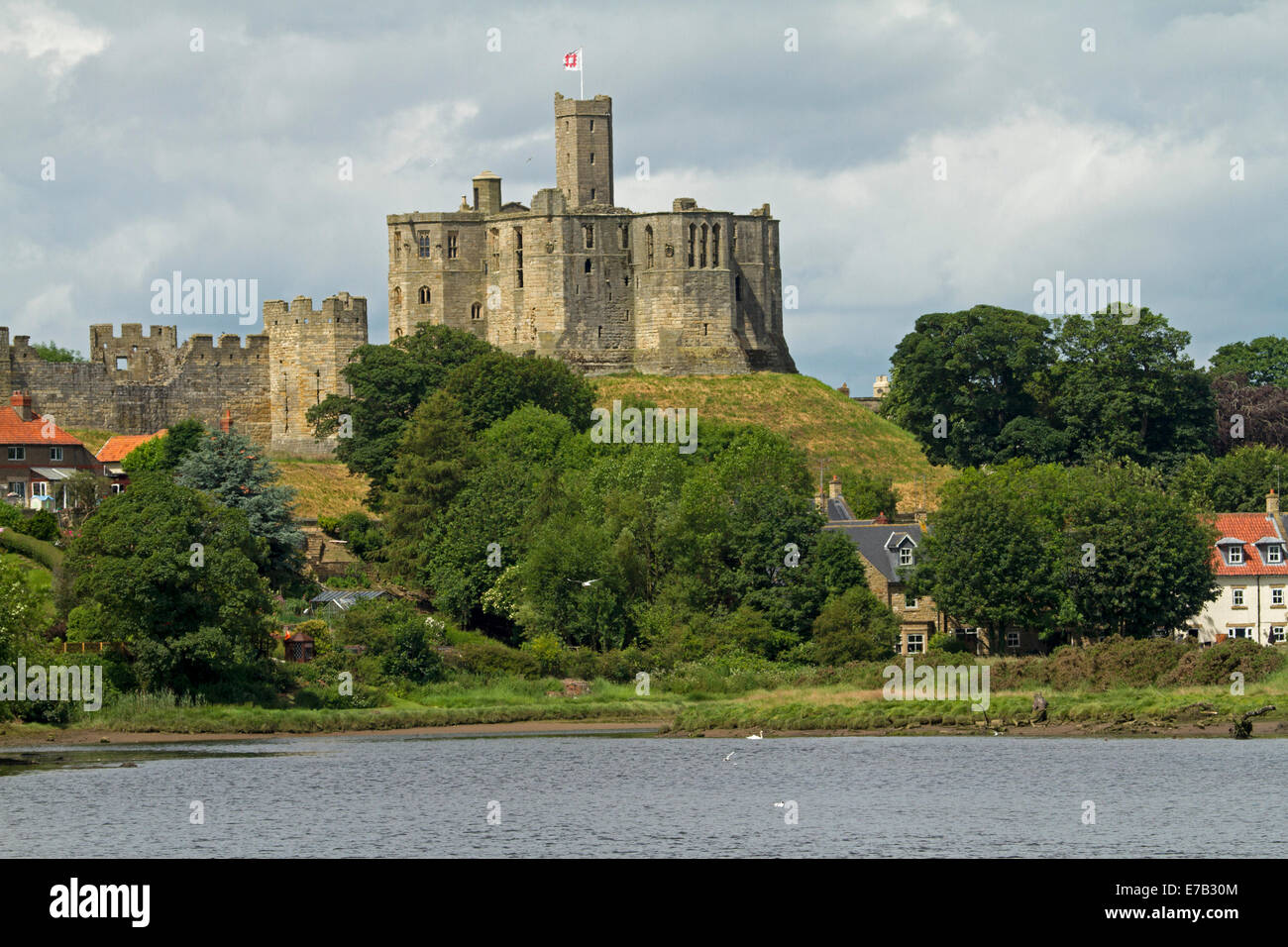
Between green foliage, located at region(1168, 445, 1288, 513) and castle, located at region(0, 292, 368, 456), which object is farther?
castle, located at region(0, 292, 368, 456)

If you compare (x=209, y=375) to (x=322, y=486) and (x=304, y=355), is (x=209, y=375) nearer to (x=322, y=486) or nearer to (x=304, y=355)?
(x=304, y=355)

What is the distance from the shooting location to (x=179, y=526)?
60750mm

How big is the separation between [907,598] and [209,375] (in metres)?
57.6

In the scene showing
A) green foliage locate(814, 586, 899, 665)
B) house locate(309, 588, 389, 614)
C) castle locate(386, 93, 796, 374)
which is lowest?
green foliage locate(814, 586, 899, 665)

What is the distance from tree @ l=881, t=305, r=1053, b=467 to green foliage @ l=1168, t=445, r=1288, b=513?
13845 mm

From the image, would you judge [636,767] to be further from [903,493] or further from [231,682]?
[903,493]

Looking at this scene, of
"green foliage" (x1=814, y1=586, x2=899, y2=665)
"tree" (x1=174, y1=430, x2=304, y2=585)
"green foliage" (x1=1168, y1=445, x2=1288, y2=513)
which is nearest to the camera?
"green foliage" (x1=814, y1=586, x2=899, y2=665)

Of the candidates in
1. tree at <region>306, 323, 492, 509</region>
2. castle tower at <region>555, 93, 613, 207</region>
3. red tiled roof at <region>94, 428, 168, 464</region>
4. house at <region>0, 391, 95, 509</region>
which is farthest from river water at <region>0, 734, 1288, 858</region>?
castle tower at <region>555, 93, 613, 207</region>

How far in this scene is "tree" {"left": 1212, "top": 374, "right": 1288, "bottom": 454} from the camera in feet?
399

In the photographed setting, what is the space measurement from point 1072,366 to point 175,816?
7956cm

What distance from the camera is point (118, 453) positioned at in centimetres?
10531

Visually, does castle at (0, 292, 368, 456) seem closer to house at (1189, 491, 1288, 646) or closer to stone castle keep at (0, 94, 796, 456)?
stone castle keep at (0, 94, 796, 456)

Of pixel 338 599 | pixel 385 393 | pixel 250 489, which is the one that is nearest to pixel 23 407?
pixel 385 393
